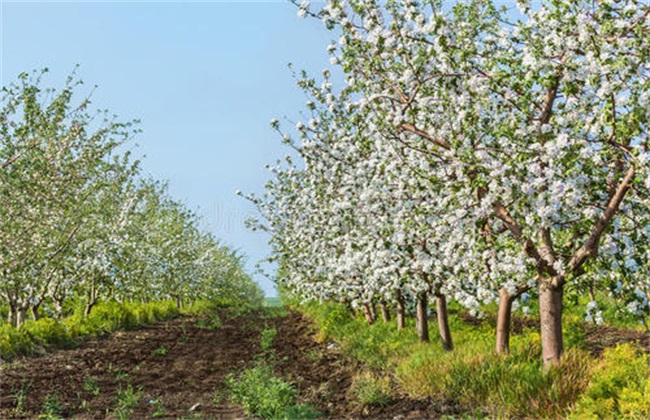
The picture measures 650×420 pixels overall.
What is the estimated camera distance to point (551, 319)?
978cm

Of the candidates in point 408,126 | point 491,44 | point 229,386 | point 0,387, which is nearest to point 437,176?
point 408,126

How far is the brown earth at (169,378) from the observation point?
32.5 feet

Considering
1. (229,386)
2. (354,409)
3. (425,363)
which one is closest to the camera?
(354,409)

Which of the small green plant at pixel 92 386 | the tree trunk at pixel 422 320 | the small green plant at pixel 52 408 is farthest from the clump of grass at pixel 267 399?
the tree trunk at pixel 422 320

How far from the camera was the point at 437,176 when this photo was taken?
939cm

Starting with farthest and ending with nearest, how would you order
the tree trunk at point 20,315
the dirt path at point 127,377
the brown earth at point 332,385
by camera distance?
1. the tree trunk at point 20,315
2. the dirt path at point 127,377
3. the brown earth at point 332,385

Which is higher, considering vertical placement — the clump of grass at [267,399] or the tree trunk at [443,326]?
the tree trunk at [443,326]

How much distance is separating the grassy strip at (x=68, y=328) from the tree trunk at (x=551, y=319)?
12.9 m

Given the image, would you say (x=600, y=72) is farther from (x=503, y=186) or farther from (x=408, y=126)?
(x=408, y=126)

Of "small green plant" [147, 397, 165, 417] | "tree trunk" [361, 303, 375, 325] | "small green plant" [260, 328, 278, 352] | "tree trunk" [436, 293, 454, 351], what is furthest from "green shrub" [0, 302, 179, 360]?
"tree trunk" [436, 293, 454, 351]

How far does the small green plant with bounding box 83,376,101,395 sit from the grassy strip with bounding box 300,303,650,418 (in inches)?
199

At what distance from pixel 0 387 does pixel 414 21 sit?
32.5 feet

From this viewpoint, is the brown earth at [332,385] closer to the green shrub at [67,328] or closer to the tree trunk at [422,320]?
the tree trunk at [422,320]

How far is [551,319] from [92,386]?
8.17 m
